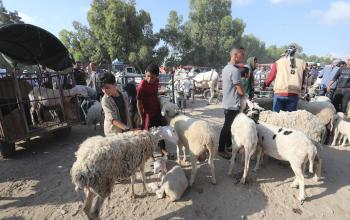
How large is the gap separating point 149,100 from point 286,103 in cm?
342

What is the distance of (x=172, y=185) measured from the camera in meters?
3.78

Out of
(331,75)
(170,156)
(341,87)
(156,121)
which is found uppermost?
(331,75)

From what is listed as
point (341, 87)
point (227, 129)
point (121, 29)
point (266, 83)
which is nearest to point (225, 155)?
point (227, 129)

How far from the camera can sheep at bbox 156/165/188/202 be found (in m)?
3.76

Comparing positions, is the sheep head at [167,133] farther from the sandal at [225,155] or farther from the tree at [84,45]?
the tree at [84,45]

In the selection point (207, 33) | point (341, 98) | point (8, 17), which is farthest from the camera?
point (207, 33)

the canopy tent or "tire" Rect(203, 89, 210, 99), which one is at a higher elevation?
the canopy tent

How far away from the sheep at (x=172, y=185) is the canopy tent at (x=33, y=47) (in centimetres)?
579

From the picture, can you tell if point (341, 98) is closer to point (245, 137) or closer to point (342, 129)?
point (342, 129)

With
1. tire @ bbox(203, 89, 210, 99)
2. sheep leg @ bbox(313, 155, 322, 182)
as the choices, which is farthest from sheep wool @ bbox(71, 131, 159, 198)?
tire @ bbox(203, 89, 210, 99)

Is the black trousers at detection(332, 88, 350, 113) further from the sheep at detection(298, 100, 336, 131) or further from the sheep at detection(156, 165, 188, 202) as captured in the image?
the sheep at detection(156, 165, 188, 202)

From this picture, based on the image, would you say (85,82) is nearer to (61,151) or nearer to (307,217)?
(61,151)

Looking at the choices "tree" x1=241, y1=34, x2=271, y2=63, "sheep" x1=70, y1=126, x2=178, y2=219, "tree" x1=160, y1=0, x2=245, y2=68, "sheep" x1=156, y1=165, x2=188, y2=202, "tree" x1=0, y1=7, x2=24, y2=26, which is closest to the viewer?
"sheep" x1=70, y1=126, x2=178, y2=219

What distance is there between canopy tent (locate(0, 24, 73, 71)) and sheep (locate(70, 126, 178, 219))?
5089mm
